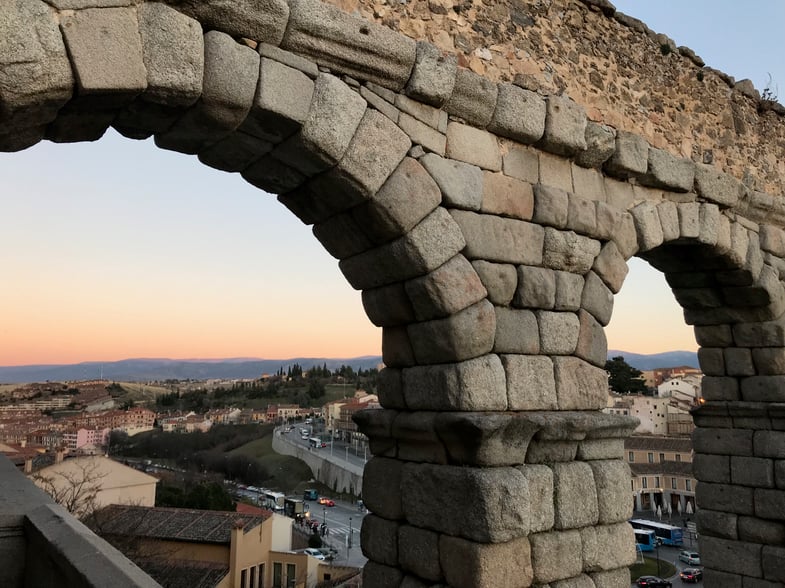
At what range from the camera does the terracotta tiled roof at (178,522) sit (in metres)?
16.3

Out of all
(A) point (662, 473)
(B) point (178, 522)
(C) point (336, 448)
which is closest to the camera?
(B) point (178, 522)

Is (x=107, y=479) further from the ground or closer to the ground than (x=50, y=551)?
closer to the ground

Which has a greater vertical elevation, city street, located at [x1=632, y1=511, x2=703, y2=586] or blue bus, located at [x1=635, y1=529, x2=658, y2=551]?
blue bus, located at [x1=635, y1=529, x2=658, y2=551]

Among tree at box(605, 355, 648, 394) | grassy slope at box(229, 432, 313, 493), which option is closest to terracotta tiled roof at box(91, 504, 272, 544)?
grassy slope at box(229, 432, 313, 493)

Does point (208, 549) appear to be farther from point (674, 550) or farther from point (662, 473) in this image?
point (662, 473)

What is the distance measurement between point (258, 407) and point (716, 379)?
69219mm

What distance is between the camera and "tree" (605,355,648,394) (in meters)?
42.5

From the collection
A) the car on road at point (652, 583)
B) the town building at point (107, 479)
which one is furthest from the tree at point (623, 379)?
the town building at point (107, 479)

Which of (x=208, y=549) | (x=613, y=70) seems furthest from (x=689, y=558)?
(x=613, y=70)

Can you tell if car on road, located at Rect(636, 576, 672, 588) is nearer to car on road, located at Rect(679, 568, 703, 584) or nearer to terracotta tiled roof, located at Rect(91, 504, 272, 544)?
car on road, located at Rect(679, 568, 703, 584)

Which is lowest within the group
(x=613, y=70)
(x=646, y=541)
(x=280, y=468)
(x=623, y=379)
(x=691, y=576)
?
(x=280, y=468)

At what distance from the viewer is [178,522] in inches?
690

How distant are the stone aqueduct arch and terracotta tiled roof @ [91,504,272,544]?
14331 millimetres

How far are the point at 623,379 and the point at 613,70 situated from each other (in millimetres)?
40730
